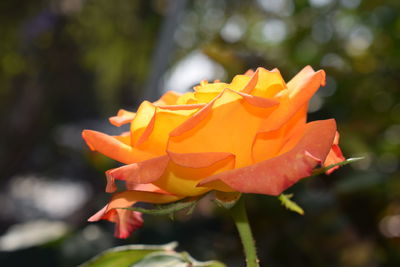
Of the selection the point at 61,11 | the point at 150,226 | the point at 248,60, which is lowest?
the point at 150,226

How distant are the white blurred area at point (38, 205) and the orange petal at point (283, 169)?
1.85 feet

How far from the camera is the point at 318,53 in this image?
50.9 inches

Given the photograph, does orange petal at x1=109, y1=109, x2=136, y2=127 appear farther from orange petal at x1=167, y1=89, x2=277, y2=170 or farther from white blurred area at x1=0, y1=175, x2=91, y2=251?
white blurred area at x1=0, y1=175, x2=91, y2=251

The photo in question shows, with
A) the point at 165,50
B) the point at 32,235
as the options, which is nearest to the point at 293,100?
the point at 32,235

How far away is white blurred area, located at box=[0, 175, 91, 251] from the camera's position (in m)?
0.81

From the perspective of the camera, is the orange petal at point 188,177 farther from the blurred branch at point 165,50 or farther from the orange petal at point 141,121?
the blurred branch at point 165,50

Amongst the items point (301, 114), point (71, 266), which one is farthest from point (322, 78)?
point (71, 266)

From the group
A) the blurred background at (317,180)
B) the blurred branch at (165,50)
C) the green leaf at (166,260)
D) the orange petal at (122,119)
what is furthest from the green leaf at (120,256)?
the blurred branch at (165,50)

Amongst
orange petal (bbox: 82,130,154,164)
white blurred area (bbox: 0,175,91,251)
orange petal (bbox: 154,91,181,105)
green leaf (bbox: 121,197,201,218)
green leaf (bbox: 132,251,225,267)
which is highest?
orange petal (bbox: 154,91,181,105)

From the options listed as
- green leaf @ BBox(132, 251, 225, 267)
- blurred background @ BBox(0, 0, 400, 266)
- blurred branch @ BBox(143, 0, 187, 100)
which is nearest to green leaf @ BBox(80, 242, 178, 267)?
green leaf @ BBox(132, 251, 225, 267)

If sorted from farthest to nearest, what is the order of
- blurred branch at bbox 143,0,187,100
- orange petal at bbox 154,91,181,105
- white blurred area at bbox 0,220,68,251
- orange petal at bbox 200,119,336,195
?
blurred branch at bbox 143,0,187,100, white blurred area at bbox 0,220,68,251, orange petal at bbox 154,91,181,105, orange petal at bbox 200,119,336,195

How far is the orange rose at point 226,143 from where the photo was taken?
11.7 inches

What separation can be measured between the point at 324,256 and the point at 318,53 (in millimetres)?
577

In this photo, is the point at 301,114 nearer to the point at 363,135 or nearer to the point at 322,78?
the point at 322,78
